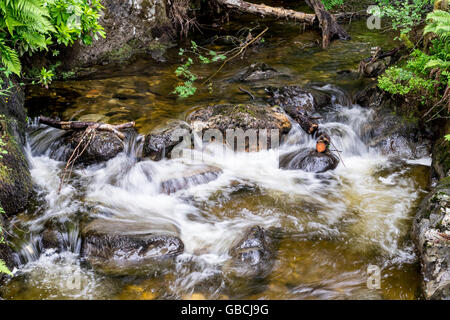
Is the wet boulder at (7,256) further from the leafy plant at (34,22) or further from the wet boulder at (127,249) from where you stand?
the leafy plant at (34,22)

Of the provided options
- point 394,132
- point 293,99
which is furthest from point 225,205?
point 394,132

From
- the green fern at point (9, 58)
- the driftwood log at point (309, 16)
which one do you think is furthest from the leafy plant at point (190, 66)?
the green fern at point (9, 58)

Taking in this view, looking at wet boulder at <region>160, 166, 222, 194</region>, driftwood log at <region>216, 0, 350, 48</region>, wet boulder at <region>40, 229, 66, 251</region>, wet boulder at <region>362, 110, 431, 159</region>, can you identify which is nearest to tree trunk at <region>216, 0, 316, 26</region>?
driftwood log at <region>216, 0, 350, 48</region>

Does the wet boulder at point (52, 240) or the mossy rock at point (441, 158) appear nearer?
the wet boulder at point (52, 240)

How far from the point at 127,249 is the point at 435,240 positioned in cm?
375

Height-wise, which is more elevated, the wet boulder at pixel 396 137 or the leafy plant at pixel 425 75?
the leafy plant at pixel 425 75

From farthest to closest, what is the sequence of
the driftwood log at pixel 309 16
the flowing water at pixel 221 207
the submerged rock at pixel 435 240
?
the driftwood log at pixel 309 16, the flowing water at pixel 221 207, the submerged rock at pixel 435 240

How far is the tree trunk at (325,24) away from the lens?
35.5 feet

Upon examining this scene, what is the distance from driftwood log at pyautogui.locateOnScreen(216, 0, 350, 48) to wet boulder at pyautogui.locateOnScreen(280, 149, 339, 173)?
17.7 ft

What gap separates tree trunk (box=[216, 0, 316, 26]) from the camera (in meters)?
11.1

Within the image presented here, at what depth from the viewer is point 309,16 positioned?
1135 centimetres

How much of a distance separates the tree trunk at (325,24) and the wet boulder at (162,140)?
620cm

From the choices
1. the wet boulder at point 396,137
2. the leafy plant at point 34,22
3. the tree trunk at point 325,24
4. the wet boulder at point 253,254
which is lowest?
the wet boulder at point 253,254

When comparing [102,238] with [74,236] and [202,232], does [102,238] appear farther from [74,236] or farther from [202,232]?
[202,232]
